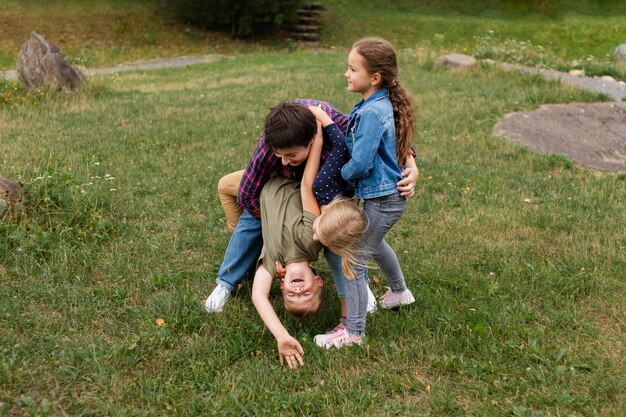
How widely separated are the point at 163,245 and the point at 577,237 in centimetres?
329

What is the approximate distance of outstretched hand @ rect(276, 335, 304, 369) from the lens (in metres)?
3.50

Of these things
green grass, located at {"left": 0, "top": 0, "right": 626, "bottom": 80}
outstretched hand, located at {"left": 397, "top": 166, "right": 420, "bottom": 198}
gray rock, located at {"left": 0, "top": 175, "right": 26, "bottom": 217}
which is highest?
outstretched hand, located at {"left": 397, "top": 166, "right": 420, "bottom": 198}

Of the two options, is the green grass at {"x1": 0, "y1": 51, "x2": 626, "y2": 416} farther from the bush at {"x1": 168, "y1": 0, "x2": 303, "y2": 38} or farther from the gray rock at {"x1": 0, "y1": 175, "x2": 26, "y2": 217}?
the bush at {"x1": 168, "y1": 0, "x2": 303, "y2": 38}

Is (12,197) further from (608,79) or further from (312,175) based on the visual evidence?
(608,79)

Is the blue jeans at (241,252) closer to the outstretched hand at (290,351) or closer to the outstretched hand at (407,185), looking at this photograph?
the outstretched hand at (290,351)

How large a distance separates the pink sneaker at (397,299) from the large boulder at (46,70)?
8282 millimetres

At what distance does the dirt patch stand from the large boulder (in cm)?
704

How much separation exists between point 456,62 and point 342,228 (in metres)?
11.5

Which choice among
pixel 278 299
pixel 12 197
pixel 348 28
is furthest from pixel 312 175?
pixel 348 28

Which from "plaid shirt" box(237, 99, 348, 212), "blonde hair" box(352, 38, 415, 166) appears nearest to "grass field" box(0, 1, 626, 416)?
"plaid shirt" box(237, 99, 348, 212)

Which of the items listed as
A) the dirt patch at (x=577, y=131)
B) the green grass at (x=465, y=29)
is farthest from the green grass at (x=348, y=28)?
the dirt patch at (x=577, y=131)

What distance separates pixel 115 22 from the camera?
2247 centimetres

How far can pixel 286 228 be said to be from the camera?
144 inches

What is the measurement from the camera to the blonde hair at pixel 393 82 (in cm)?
337
